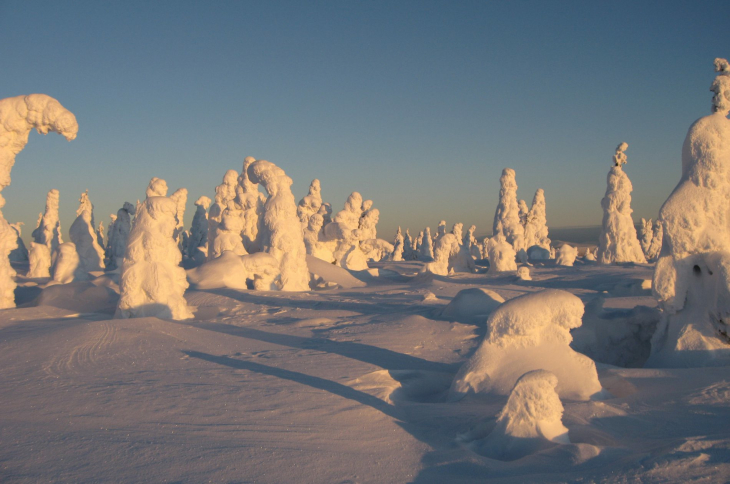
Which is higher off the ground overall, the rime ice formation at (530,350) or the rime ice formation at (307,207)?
the rime ice formation at (307,207)

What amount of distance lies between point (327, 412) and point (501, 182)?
28839 millimetres

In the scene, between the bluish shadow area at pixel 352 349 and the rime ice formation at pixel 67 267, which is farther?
the rime ice formation at pixel 67 267

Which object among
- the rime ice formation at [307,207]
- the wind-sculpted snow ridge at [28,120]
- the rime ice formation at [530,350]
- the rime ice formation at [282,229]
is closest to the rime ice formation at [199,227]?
the rime ice formation at [307,207]

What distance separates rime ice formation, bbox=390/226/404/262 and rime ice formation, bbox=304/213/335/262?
1121 inches

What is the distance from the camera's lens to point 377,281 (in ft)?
65.2

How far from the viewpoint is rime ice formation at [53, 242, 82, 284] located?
59.6 ft

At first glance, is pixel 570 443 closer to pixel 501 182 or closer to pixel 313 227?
pixel 313 227

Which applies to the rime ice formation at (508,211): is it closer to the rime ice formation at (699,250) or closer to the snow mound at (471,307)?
the snow mound at (471,307)

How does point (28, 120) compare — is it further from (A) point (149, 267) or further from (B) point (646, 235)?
(B) point (646, 235)

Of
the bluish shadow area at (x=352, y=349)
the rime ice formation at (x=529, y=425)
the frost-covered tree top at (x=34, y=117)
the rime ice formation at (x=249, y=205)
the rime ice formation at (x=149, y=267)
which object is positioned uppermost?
the frost-covered tree top at (x=34, y=117)

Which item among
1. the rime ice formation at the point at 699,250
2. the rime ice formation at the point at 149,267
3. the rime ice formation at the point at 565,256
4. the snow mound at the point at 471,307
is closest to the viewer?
the rime ice formation at the point at 699,250

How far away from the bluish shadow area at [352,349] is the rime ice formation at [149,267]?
137 centimetres

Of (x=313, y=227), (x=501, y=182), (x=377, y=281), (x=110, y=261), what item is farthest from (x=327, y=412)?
(x=110, y=261)

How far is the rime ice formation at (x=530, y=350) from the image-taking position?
482 cm
